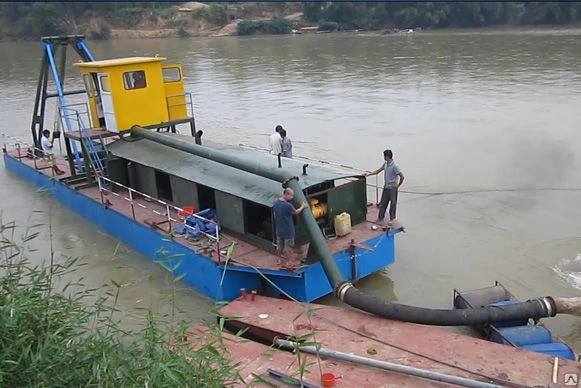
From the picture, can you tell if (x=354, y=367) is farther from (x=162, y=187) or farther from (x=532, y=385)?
(x=162, y=187)

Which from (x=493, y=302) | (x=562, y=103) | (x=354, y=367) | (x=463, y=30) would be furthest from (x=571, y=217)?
(x=463, y=30)

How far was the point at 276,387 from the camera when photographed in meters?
6.50

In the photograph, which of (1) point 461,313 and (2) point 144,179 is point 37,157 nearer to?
(2) point 144,179

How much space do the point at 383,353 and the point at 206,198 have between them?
526 cm

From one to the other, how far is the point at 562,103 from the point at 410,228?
14.7 meters

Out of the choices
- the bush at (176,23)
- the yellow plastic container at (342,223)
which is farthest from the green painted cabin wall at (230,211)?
the bush at (176,23)

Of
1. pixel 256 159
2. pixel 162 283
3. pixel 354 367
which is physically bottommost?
pixel 162 283

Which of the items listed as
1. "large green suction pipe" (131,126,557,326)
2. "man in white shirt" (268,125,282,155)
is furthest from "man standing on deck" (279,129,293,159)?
"large green suction pipe" (131,126,557,326)

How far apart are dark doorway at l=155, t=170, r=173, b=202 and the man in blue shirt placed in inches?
169

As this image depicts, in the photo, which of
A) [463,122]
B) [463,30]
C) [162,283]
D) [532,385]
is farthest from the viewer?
[463,30]

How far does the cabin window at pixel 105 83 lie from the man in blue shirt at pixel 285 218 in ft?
21.1

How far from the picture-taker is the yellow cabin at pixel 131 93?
13.4m

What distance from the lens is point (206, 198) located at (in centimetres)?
1122

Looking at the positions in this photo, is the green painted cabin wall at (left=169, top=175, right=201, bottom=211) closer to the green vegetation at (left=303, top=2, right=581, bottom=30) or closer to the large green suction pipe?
the large green suction pipe
